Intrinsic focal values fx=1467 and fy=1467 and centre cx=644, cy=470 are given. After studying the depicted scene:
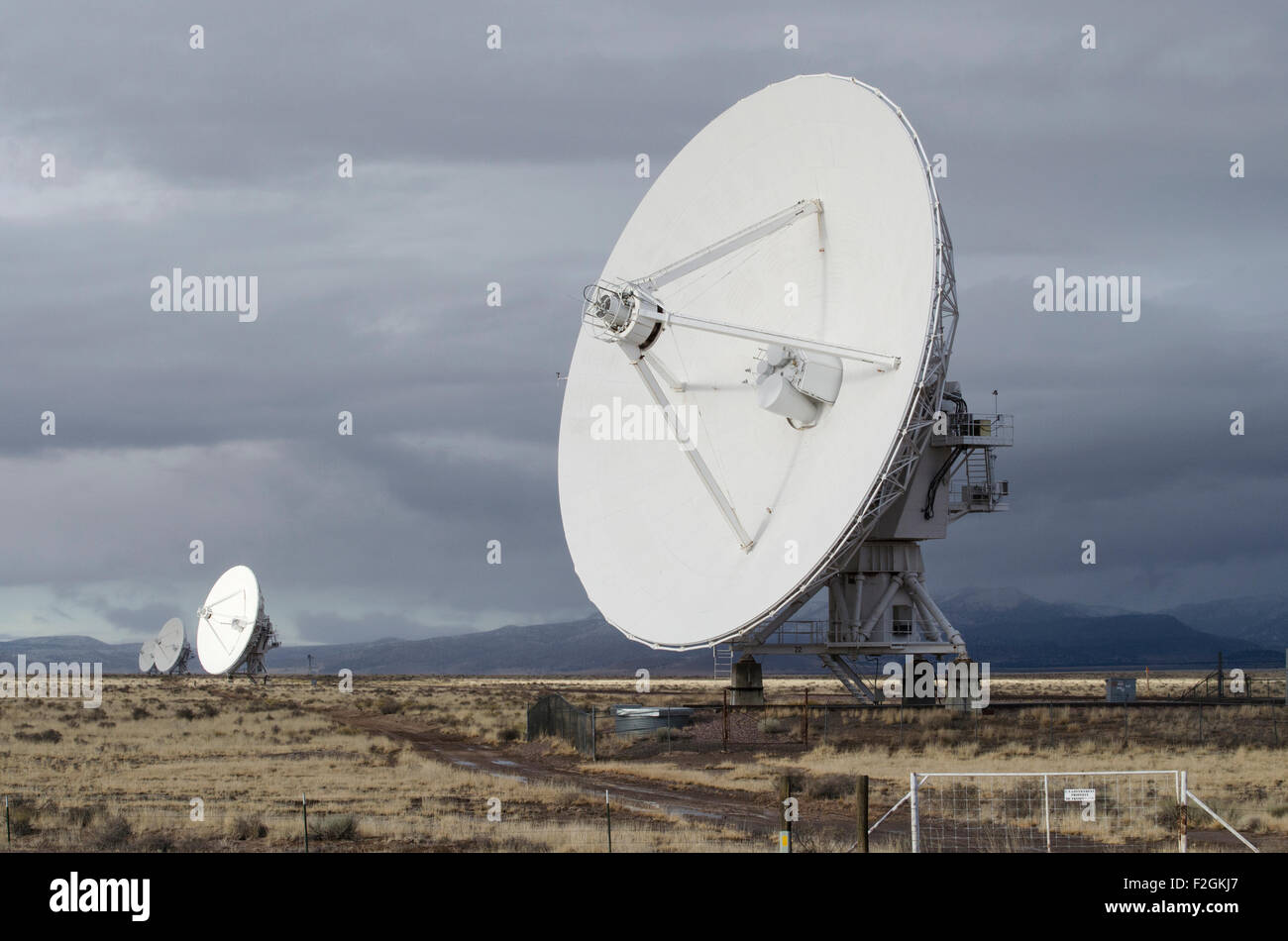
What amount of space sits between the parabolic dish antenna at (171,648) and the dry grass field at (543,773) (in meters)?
51.6

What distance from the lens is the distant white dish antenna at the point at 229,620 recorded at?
7881 centimetres

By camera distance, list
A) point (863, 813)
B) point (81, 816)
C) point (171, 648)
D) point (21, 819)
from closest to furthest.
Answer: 1. point (863, 813)
2. point (21, 819)
3. point (81, 816)
4. point (171, 648)

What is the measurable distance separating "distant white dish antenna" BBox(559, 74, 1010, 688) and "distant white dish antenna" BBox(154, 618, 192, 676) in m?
70.4

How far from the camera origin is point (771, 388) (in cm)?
3509

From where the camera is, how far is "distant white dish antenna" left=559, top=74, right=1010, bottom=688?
108 feet

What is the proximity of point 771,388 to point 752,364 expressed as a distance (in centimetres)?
275

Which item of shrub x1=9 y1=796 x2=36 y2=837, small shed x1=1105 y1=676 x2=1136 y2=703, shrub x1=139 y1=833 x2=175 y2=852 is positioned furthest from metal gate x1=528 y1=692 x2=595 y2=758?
small shed x1=1105 y1=676 x2=1136 y2=703

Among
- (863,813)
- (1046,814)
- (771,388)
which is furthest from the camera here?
(771,388)

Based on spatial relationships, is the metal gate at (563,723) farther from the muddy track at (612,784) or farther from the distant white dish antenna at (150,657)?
the distant white dish antenna at (150,657)

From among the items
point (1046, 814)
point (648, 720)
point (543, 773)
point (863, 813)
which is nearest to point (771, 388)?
point (543, 773)

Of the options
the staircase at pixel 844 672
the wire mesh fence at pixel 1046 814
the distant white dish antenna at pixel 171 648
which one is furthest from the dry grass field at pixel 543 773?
the distant white dish antenna at pixel 171 648

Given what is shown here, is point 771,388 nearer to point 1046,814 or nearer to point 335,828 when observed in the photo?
point 335,828

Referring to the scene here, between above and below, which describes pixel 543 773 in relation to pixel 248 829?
below
